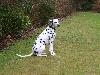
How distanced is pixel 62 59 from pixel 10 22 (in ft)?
12.2

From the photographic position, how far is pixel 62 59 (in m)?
10.6

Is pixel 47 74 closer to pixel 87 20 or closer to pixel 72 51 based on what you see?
pixel 72 51

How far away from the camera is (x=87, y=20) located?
20.6 meters

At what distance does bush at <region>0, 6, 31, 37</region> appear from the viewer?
13500mm

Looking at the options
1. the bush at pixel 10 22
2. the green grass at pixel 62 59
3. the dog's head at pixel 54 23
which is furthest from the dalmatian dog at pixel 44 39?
the bush at pixel 10 22

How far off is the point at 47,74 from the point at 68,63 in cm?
126

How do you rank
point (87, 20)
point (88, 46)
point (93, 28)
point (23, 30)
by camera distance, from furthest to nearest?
point (87, 20) → point (93, 28) → point (23, 30) → point (88, 46)

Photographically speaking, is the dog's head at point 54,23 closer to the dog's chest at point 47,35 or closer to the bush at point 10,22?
the dog's chest at point 47,35

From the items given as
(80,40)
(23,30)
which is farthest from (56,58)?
(23,30)

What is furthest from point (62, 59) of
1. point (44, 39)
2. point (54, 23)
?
point (54, 23)

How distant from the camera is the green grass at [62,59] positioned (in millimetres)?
9383

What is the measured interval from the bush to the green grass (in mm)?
585

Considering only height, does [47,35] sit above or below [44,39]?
above

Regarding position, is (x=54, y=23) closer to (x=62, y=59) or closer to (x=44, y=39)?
(x=44, y=39)
